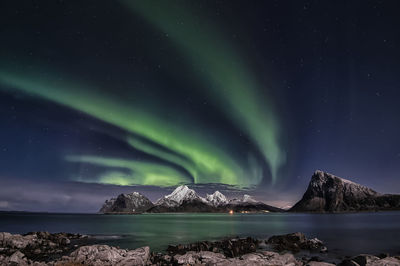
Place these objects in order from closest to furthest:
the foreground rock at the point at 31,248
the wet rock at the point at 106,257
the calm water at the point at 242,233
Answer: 1. the wet rock at the point at 106,257
2. the foreground rock at the point at 31,248
3. the calm water at the point at 242,233

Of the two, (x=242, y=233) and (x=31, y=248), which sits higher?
(x=31, y=248)

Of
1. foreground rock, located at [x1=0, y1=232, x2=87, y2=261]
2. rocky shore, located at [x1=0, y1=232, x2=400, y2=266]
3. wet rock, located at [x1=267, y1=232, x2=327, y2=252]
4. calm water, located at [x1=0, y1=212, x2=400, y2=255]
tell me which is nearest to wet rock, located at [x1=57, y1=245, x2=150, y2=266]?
rocky shore, located at [x1=0, y1=232, x2=400, y2=266]

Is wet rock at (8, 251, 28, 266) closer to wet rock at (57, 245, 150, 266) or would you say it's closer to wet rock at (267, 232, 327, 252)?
wet rock at (57, 245, 150, 266)

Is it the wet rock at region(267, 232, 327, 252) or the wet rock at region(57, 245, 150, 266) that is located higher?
the wet rock at region(57, 245, 150, 266)

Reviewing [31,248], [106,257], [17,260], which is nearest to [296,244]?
[106,257]

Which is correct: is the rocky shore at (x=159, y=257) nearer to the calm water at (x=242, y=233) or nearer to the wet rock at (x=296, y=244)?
the wet rock at (x=296, y=244)

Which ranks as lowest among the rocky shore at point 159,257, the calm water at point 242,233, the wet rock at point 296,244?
the calm water at point 242,233

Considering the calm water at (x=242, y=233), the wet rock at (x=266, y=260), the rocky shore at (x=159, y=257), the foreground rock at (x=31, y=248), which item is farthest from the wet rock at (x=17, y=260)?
the calm water at (x=242, y=233)

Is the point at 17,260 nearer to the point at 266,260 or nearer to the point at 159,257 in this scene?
the point at 159,257

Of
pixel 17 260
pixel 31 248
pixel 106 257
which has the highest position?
pixel 106 257

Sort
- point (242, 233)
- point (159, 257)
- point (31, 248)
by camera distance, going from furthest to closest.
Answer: point (242, 233) → point (31, 248) → point (159, 257)

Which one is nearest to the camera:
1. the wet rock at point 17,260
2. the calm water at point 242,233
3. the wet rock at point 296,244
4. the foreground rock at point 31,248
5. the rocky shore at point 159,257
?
the rocky shore at point 159,257

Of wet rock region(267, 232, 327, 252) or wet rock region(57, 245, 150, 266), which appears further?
wet rock region(267, 232, 327, 252)

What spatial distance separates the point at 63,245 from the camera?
147 ft
